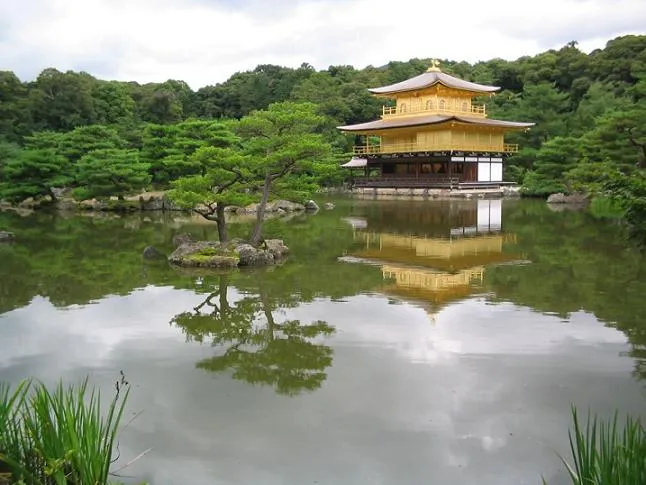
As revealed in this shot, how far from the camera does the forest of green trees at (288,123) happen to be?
492 inches

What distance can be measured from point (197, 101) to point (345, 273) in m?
52.1

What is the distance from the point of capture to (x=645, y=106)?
75.6ft

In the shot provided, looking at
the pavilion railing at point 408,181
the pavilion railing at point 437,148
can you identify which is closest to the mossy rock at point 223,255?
the pavilion railing at point 408,181

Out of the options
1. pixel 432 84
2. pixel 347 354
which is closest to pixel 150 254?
pixel 347 354

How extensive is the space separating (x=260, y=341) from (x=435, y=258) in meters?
5.99

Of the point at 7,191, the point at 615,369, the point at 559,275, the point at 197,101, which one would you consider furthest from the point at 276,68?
the point at 615,369

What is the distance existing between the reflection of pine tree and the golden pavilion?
24.5m

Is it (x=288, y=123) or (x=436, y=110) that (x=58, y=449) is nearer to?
(x=288, y=123)

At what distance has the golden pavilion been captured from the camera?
32.4 meters

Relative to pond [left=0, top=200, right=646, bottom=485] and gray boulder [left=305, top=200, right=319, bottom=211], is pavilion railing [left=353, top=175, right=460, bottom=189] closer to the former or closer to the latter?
gray boulder [left=305, top=200, right=319, bottom=211]

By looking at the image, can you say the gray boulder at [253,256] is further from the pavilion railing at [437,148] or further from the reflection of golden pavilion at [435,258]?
the pavilion railing at [437,148]

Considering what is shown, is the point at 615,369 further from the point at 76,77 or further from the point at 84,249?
the point at 76,77

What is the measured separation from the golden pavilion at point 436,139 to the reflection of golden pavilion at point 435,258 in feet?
50.2

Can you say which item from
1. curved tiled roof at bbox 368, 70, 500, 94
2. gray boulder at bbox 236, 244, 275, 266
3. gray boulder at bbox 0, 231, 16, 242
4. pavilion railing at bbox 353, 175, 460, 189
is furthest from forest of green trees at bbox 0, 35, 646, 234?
gray boulder at bbox 0, 231, 16, 242
